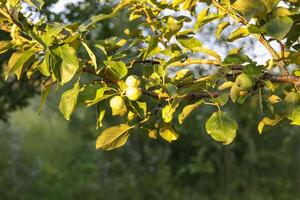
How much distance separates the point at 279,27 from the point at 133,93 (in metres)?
0.34

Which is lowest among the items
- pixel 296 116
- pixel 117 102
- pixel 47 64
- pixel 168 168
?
pixel 168 168

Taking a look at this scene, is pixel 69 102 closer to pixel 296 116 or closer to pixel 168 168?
pixel 296 116

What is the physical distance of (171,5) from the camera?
57.3 inches

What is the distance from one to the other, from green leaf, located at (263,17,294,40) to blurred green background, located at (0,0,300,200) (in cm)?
399

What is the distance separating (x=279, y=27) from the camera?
3.66ft

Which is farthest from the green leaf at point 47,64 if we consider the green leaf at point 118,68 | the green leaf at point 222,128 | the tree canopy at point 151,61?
the green leaf at point 222,128

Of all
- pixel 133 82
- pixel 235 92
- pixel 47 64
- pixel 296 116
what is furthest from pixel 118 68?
pixel 296 116

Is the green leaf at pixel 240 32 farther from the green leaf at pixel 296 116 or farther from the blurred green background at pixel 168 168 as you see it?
the blurred green background at pixel 168 168

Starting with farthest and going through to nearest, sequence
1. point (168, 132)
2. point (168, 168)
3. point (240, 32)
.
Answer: point (168, 168) → point (168, 132) → point (240, 32)

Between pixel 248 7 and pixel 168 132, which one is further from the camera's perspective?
pixel 168 132

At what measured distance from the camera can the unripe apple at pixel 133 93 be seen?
1.12 meters

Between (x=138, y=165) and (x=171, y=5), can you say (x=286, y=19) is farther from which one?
(x=138, y=165)

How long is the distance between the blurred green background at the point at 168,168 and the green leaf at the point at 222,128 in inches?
153

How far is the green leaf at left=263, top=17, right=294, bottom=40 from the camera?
1101mm
